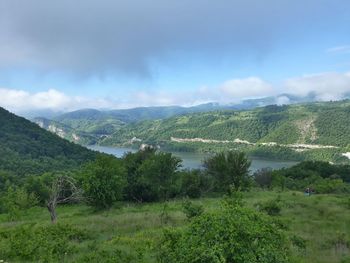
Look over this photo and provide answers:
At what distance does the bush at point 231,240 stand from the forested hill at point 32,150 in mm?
87050

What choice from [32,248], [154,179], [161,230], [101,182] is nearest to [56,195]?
[101,182]

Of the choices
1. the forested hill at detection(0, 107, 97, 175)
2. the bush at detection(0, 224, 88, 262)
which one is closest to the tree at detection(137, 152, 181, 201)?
the bush at detection(0, 224, 88, 262)

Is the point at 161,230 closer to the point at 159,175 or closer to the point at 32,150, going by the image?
the point at 159,175

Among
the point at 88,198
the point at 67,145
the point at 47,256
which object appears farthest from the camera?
the point at 67,145

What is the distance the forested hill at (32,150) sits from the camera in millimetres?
94688

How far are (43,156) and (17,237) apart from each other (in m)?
99.0

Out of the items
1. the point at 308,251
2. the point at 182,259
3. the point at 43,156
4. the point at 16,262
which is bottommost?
the point at 43,156

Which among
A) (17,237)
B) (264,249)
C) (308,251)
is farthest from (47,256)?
Answer: (308,251)

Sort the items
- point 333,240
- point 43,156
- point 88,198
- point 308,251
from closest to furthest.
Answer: point 308,251 → point 333,240 → point 88,198 → point 43,156

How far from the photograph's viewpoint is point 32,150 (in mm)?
110125

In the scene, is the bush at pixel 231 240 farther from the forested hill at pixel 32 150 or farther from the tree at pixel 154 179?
the forested hill at pixel 32 150

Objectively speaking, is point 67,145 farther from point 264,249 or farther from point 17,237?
point 264,249

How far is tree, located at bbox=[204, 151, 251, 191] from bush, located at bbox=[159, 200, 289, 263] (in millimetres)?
31621

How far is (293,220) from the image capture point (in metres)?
21.7
